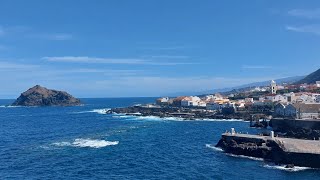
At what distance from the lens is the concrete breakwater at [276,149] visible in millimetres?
38938

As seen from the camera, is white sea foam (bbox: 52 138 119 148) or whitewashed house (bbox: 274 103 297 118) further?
whitewashed house (bbox: 274 103 297 118)

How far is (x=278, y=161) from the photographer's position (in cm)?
4062

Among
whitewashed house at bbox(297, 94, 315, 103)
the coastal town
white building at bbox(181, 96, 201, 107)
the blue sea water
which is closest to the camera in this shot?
the blue sea water

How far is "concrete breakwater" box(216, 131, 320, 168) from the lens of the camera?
38.9 meters

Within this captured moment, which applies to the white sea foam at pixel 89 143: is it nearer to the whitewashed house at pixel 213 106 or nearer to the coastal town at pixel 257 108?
the coastal town at pixel 257 108

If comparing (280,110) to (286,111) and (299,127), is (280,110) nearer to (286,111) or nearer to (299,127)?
(286,111)

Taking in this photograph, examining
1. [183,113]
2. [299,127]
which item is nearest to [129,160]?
[299,127]

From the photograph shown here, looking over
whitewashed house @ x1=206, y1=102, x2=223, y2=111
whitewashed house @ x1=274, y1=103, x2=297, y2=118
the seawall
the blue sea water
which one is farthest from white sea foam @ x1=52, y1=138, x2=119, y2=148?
whitewashed house @ x1=206, y1=102, x2=223, y2=111

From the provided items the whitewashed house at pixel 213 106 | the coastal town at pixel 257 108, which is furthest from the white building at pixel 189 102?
the whitewashed house at pixel 213 106

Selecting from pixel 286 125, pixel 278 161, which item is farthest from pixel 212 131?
pixel 278 161

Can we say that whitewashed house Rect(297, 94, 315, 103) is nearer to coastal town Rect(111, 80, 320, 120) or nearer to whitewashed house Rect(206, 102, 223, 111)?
coastal town Rect(111, 80, 320, 120)

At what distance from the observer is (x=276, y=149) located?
139 ft

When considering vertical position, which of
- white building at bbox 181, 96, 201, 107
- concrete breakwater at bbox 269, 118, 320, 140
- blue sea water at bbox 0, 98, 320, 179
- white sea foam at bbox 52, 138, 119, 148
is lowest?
blue sea water at bbox 0, 98, 320, 179

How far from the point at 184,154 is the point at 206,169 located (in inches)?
345
